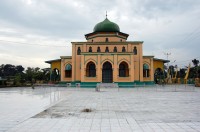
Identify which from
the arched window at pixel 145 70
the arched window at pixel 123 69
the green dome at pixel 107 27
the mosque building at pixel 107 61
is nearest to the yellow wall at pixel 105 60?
the mosque building at pixel 107 61

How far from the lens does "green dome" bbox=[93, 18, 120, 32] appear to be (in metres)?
43.3

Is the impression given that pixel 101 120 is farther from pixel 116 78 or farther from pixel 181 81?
pixel 181 81

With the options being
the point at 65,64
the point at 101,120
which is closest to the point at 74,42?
the point at 65,64

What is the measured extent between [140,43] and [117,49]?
15.0 feet

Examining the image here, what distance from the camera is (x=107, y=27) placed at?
43.3 metres

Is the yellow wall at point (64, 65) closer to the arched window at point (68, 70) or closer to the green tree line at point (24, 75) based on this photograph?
the arched window at point (68, 70)

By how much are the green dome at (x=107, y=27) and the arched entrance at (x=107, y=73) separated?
298 inches

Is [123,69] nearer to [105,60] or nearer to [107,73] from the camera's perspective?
[107,73]

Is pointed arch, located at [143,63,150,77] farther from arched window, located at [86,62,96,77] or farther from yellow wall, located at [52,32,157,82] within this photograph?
arched window, located at [86,62,96,77]

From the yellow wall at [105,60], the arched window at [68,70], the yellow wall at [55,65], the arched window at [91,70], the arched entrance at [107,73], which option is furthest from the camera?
the yellow wall at [55,65]

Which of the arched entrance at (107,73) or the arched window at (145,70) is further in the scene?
the arched window at (145,70)

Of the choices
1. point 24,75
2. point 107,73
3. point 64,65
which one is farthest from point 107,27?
point 24,75

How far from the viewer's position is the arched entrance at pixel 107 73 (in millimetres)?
39219

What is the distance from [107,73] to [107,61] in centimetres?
233
